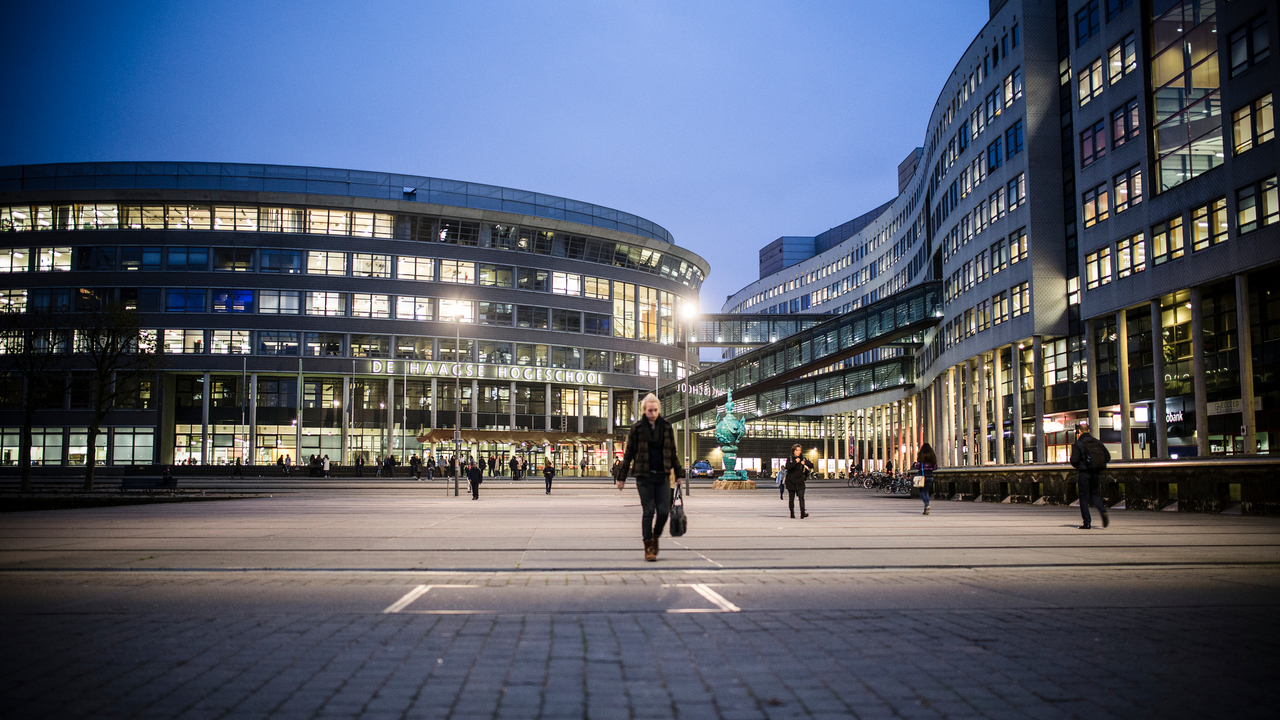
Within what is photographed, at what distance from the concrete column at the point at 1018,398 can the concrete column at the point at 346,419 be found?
52.5m

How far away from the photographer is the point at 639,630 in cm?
634

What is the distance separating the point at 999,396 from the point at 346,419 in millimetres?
51558

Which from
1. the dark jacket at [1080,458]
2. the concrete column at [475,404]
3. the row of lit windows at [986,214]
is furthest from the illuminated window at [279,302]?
the dark jacket at [1080,458]

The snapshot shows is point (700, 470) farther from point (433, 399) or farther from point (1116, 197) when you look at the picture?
point (1116, 197)

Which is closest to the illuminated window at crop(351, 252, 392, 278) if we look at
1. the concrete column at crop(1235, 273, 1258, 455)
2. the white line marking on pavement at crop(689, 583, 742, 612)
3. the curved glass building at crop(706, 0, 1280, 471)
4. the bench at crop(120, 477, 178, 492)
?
the curved glass building at crop(706, 0, 1280, 471)

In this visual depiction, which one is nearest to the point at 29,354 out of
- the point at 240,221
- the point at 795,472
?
the point at 240,221

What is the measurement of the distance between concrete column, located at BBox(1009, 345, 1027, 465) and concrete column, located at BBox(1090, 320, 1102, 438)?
16.3ft

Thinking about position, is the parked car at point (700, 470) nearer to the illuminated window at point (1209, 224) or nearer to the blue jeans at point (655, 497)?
the illuminated window at point (1209, 224)

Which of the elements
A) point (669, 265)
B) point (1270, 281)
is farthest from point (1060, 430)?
point (669, 265)

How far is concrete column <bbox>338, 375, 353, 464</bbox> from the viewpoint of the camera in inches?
3081

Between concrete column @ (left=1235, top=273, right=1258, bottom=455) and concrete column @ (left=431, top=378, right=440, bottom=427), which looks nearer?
concrete column @ (left=1235, top=273, right=1258, bottom=455)

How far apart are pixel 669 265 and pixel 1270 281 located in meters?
66.8

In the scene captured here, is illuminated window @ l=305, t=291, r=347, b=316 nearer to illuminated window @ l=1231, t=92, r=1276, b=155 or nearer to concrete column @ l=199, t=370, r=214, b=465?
concrete column @ l=199, t=370, r=214, b=465

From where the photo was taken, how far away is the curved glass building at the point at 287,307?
77.1m
